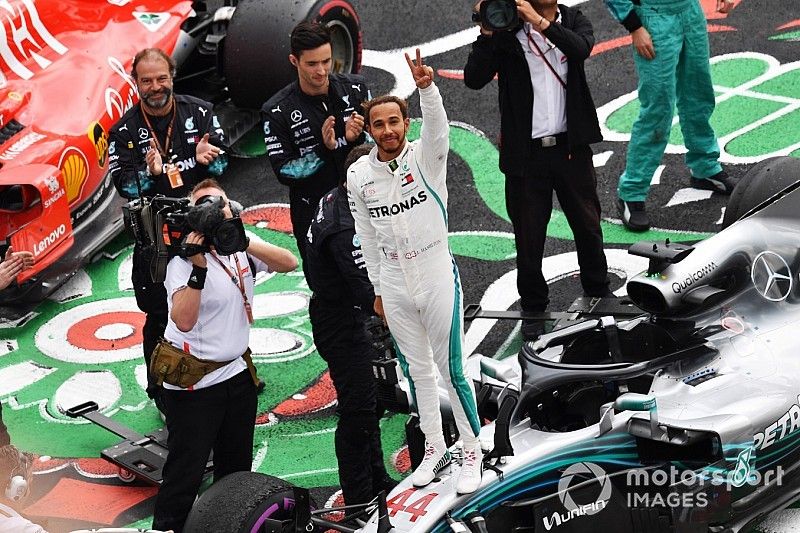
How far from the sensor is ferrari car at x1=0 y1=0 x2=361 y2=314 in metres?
8.80

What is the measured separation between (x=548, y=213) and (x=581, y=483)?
108 inches

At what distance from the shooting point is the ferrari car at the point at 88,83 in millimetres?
8805

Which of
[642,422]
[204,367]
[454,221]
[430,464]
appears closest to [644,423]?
[642,422]

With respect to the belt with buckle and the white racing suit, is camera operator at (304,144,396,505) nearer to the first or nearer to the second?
the white racing suit

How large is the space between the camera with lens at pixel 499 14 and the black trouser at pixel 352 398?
192 centimetres

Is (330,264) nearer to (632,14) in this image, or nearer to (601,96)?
(632,14)

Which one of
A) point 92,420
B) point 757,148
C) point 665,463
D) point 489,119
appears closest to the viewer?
point 665,463

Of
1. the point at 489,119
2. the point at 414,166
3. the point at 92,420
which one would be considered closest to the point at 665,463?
the point at 414,166

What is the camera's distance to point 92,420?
764cm

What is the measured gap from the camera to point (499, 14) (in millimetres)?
7406

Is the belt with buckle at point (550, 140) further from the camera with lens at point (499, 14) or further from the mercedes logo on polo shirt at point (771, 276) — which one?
the mercedes logo on polo shirt at point (771, 276)

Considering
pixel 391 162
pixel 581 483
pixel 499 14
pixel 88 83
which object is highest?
pixel 499 14

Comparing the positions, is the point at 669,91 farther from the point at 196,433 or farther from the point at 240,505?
the point at 240,505

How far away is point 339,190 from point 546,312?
1745mm
